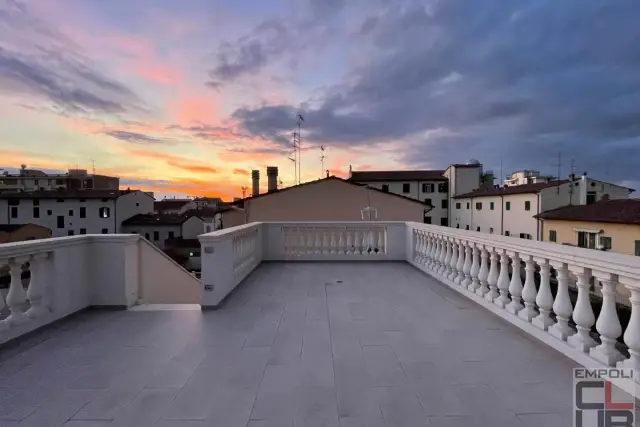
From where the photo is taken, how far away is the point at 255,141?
60.4ft

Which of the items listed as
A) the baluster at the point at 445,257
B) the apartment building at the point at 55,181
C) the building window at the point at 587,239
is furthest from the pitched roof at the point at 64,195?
the building window at the point at 587,239

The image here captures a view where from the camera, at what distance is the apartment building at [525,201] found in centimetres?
2694

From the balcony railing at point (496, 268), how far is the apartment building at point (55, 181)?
40.4 metres

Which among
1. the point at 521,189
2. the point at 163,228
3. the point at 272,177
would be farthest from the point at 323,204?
the point at 163,228

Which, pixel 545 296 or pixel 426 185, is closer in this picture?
pixel 545 296

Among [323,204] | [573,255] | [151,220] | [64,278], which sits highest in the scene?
[323,204]

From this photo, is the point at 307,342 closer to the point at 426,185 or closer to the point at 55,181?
the point at 426,185

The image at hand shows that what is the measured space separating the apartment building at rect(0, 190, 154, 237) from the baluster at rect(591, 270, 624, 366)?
34.3 meters

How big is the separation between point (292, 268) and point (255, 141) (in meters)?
13.2

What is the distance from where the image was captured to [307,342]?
2.84 m

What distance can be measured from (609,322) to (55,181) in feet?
197

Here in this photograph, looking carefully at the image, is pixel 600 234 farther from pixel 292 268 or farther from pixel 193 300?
pixel 193 300

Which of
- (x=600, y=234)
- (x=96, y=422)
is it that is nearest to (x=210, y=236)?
(x=96, y=422)

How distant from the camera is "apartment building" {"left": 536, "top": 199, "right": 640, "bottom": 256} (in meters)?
15.6
